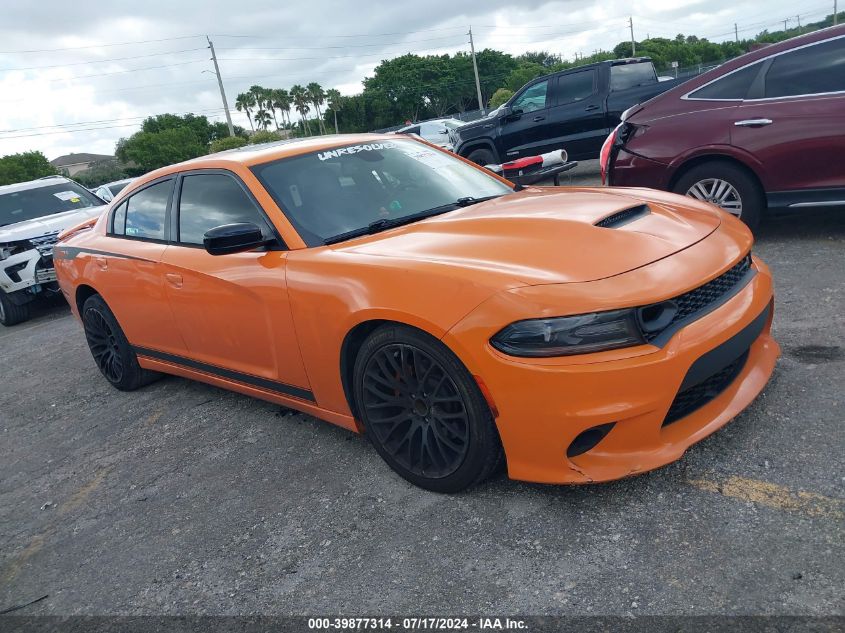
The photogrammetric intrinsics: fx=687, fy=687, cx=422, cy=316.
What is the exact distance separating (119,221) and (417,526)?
3.26 metres

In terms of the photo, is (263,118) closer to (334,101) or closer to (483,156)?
(334,101)

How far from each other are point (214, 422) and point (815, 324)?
11.8 feet

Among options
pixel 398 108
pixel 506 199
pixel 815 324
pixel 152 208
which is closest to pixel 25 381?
pixel 152 208

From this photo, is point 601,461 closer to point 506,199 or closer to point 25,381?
point 506,199

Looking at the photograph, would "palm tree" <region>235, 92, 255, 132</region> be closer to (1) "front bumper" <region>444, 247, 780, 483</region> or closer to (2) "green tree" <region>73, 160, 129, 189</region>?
(2) "green tree" <region>73, 160, 129, 189</region>

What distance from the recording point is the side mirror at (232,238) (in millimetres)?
3213

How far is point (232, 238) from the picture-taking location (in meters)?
3.21

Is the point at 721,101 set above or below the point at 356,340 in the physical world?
above

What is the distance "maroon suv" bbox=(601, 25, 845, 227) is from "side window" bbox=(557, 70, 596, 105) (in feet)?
15.6

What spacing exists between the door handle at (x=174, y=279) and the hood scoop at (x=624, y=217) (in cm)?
235

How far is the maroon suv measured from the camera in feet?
16.8

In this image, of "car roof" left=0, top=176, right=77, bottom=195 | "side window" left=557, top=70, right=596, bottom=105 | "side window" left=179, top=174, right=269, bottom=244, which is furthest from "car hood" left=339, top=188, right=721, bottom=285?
"car roof" left=0, top=176, right=77, bottom=195

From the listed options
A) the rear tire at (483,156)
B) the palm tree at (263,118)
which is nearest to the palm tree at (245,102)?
the palm tree at (263,118)

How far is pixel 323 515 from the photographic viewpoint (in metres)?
2.97
